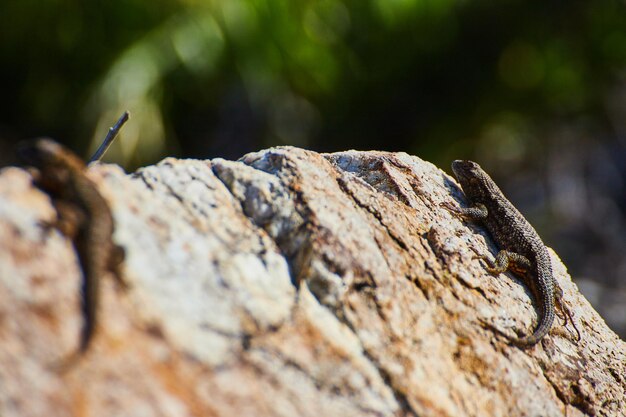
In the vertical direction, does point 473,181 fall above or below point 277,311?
A: above

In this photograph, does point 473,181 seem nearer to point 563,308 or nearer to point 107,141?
point 563,308

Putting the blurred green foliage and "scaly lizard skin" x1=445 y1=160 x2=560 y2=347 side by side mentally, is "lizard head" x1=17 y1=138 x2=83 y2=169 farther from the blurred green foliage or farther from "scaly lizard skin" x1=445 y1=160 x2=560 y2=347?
the blurred green foliage

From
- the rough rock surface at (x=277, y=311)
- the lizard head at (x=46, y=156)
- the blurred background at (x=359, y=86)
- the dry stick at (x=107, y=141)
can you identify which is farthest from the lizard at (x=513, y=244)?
the blurred background at (x=359, y=86)

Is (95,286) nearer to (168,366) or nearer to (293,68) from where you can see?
(168,366)

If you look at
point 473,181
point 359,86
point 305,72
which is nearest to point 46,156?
point 473,181

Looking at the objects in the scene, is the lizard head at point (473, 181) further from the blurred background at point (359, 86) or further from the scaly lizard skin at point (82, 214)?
the blurred background at point (359, 86)

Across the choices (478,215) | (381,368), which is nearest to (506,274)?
(478,215)

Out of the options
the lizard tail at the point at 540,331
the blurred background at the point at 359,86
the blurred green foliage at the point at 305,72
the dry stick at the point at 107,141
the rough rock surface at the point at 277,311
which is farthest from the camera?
the blurred green foliage at the point at 305,72
